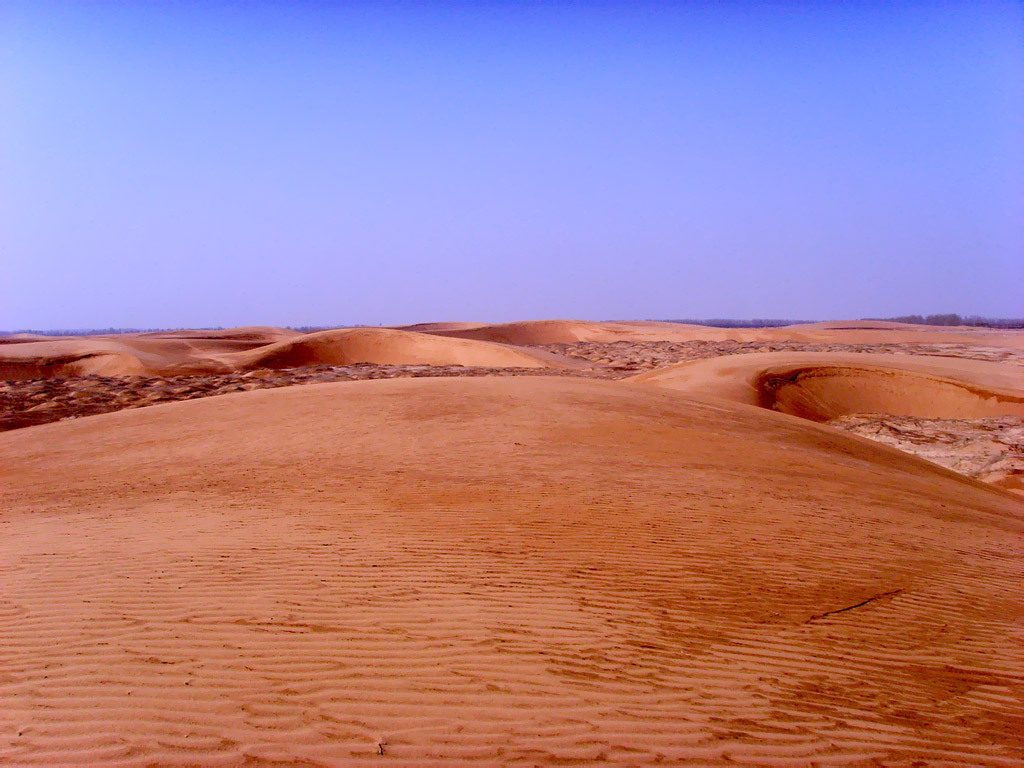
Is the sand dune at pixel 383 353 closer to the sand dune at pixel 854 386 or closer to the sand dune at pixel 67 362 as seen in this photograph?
the sand dune at pixel 67 362

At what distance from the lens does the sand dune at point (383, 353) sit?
2881cm

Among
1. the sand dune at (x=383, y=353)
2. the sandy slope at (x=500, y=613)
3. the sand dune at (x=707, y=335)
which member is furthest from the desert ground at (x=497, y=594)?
the sand dune at (x=707, y=335)

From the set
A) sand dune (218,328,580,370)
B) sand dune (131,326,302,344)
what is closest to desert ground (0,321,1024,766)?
sand dune (218,328,580,370)

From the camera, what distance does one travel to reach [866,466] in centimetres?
1134

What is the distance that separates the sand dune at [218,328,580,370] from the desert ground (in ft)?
53.2

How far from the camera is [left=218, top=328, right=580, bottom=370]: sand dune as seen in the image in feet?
94.5

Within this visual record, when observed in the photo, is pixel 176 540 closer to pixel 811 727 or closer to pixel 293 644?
pixel 293 644

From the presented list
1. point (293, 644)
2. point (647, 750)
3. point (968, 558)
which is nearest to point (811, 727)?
point (647, 750)

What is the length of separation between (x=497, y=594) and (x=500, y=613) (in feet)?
1.01

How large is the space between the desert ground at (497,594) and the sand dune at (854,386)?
7.89m

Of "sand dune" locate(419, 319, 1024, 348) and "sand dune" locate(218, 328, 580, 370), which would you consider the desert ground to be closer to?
"sand dune" locate(218, 328, 580, 370)

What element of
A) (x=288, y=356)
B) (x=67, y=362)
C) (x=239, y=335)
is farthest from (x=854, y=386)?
(x=239, y=335)

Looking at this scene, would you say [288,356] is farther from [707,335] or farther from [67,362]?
[707,335]

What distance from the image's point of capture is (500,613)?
15.6ft
